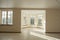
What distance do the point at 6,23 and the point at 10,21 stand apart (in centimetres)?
44

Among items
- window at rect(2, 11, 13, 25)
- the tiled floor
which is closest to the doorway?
window at rect(2, 11, 13, 25)

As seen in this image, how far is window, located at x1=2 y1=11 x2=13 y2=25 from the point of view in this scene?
10680mm

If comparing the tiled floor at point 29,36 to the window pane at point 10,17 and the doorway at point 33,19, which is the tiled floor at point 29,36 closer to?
the window pane at point 10,17

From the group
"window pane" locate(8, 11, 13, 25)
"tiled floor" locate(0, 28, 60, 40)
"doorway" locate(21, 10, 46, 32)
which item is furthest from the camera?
"doorway" locate(21, 10, 46, 32)

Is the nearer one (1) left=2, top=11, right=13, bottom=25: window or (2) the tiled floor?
(2) the tiled floor

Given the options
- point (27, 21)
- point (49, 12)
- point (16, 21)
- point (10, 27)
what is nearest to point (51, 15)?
point (49, 12)

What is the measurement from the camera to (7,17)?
10.9 metres

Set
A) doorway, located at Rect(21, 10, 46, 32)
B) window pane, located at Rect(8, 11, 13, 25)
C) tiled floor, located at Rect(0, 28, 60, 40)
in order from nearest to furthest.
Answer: tiled floor, located at Rect(0, 28, 60, 40) < window pane, located at Rect(8, 11, 13, 25) < doorway, located at Rect(21, 10, 46, 32)

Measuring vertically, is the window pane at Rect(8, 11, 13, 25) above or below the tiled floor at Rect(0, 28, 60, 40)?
above

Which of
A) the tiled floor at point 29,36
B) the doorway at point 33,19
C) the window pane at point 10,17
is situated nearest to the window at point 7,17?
the window pane at point 10,17

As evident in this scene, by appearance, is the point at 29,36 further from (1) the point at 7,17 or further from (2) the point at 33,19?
(2) the point at 33,19

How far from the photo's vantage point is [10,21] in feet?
35.1

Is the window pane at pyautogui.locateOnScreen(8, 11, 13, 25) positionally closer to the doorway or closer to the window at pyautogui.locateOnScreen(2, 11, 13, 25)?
the window at pyautogui.locateOnScreen(2, 11, 13, 25)

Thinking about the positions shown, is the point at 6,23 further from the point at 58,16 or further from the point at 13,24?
the point at 58,16
